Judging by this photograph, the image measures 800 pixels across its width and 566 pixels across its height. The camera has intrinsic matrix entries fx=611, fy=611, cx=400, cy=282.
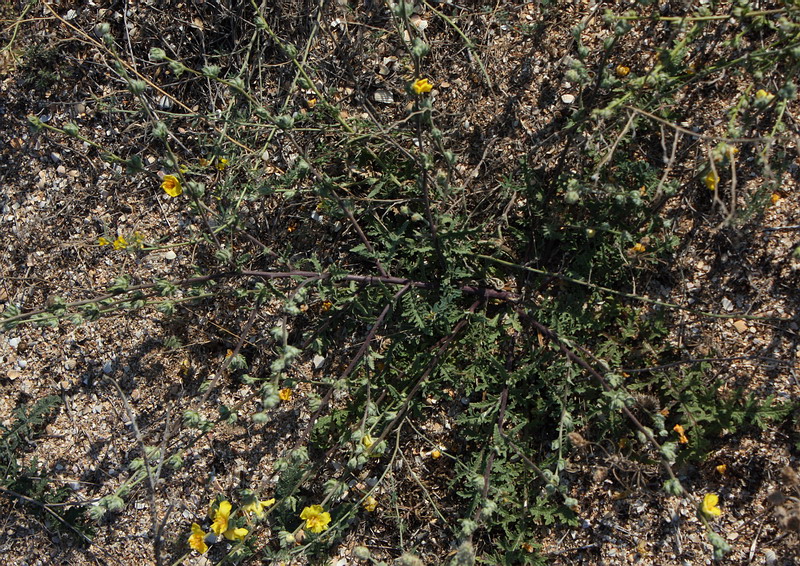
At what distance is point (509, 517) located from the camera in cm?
314

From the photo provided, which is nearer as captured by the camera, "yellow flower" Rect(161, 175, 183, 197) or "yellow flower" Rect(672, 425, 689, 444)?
"yellow flower" Rect(161, 175, 183, 197)

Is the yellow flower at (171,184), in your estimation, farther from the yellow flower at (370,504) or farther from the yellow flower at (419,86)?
the yellow flower at (370,504)

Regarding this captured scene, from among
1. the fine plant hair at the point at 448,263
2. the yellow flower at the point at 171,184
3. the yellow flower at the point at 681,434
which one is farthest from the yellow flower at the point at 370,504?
the yellow flower at the point at 171,184

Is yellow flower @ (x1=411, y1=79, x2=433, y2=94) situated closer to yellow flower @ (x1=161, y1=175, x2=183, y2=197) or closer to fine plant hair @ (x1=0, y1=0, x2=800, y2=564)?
fine plant hair @ (x1=0, y1=0, x2=800, y2=564)

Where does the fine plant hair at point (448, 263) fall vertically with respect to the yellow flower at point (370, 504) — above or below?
above

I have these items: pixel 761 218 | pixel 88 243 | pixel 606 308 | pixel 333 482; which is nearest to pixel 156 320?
pixel 88 243

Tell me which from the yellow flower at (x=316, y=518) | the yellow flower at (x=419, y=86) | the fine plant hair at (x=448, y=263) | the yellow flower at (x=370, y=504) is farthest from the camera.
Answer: the yellow flower at (x=370, y=504)

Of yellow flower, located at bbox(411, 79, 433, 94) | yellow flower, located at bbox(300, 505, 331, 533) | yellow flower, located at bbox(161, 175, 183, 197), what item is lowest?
yellow flower, located at bbox(300, 505, 331, 533)

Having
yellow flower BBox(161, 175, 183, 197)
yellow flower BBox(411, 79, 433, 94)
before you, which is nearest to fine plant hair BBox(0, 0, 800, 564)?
yellow flower BBox(161, 175, 183, 197)

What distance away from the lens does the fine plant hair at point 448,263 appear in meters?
3.05

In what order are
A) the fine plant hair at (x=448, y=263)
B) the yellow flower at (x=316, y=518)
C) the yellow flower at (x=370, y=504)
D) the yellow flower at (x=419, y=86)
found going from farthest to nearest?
the yellow flower at (x=370, y=504), the fine plant hair at (x=448, y=263), the yellow flower at (x=316, y=518), the yellow flower at (x=419, y=86)

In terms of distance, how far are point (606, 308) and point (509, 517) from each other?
1.20 meters

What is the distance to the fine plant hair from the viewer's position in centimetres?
305

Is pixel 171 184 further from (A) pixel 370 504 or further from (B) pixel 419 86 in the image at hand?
(A) pixel 370 504
